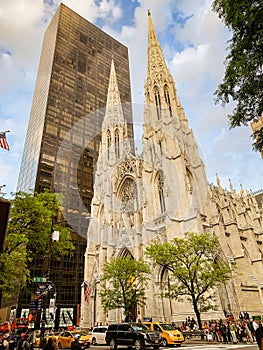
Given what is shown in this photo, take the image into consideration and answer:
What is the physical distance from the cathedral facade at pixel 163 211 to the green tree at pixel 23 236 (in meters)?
14.5

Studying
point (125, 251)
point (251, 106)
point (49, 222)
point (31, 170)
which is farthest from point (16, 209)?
point (31, 170)

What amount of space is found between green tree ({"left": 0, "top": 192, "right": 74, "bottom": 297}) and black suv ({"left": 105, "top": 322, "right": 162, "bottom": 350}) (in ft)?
18.7

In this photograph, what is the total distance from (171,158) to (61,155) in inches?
1199

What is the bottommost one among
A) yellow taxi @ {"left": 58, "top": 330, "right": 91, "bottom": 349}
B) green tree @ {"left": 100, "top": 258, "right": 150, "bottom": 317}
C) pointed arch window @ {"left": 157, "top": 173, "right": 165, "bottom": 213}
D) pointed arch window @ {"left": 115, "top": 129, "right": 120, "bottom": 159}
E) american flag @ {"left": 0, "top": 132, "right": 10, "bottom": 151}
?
yellow taxi @ {"left": 58, "top": 330, "right": 91, "bottom": 349}

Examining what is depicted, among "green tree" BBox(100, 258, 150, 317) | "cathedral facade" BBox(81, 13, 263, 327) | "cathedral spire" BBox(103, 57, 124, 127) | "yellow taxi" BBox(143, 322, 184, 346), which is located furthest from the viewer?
"cathedral spire" BBox(103, 57, 124, 127)

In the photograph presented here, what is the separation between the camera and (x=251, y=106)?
1061 cm

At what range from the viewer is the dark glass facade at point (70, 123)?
49.4m

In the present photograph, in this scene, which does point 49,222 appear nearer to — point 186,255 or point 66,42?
point 186,255

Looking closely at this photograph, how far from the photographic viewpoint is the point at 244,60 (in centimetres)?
962

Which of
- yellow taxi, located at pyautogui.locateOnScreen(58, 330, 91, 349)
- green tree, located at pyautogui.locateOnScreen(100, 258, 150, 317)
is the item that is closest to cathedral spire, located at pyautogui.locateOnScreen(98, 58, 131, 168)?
green tree, located at pyautogui.locateOnScreen(100, 258, 150, 317)

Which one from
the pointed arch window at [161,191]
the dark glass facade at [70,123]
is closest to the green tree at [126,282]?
the pointed arch window at [161,191]

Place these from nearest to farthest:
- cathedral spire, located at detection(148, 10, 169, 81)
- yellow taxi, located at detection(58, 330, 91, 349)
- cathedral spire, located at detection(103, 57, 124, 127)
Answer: yellow taxi, located at detection(58, 330, 91, 349) < cathedral spire, located at detection(148, 10, 169, 81) < cathedral spire, located at detection(103, 57, 124, 127)

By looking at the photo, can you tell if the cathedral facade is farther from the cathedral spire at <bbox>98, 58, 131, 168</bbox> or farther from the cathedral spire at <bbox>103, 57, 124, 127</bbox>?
the cathedral spire at <bbox>103, 57, 124, 127</bbox>

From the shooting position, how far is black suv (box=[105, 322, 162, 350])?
483 inches
